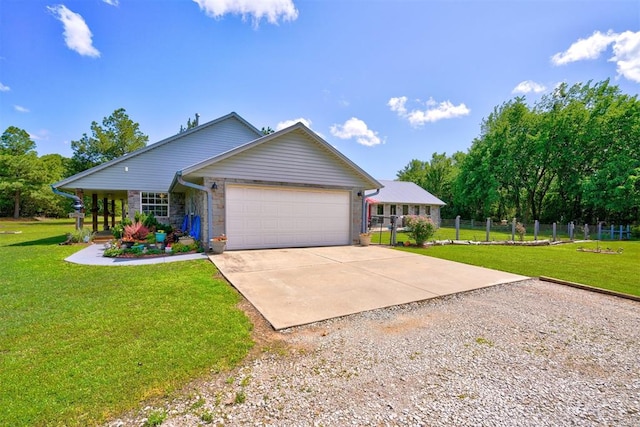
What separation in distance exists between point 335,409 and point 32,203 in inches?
1945

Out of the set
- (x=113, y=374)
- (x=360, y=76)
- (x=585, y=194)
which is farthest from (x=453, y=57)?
(x=585, y=194)

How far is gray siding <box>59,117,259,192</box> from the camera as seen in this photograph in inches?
535

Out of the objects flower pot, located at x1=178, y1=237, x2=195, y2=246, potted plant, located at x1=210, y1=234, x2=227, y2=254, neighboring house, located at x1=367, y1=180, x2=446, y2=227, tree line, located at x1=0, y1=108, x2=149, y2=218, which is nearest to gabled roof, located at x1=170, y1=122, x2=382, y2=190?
potted plant, located at x1=210, y1=234, x2=227, y2=254

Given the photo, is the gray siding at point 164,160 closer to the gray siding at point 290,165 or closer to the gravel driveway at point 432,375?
the gray siding at point 290,165

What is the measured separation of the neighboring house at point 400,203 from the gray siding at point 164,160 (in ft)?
42.3

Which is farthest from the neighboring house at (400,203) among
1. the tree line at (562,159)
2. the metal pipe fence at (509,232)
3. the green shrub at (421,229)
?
the green shrub at (421,229)

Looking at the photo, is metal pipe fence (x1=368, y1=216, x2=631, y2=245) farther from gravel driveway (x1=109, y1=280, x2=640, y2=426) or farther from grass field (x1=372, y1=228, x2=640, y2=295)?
gravel driveway (x1=109, y1=280, x2=640, y2=426)

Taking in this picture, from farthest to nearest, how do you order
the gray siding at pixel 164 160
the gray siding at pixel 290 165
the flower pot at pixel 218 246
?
the gray siding at pixel 164 160 → the gray siding at pixel 290 165 → the flower pot at pixel 218 246

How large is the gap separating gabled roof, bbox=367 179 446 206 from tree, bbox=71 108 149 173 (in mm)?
26923

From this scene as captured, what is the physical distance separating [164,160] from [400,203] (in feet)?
63.9

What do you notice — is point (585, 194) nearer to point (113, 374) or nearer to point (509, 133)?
point (509, 133)

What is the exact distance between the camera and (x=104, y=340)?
128 inches

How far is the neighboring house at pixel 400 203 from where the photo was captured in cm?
2497

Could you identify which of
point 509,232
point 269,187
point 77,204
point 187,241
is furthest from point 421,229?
point 509,232
